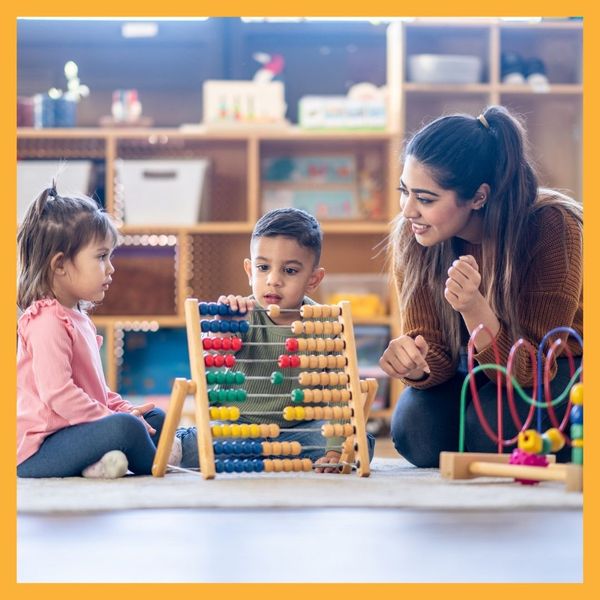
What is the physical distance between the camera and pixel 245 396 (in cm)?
202

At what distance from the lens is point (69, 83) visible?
4859 mm

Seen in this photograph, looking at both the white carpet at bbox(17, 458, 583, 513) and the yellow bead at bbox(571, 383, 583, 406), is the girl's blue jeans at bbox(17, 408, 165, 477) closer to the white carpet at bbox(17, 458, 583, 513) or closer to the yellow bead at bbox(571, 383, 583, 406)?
the white carpet at bbox(17, 458, 583, 513)

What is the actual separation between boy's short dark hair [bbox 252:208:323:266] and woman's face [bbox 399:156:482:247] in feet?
0.83

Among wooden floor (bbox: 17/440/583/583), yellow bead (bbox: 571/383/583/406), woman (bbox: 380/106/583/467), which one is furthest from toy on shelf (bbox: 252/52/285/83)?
wooden floor (bbox: 17/440/583/583)

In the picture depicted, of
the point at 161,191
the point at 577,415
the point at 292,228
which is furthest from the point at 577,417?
the point at 161,191

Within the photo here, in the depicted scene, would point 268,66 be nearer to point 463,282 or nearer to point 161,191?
point 161,191

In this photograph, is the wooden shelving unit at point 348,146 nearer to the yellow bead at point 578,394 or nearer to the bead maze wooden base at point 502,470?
the bead maze wooden base at point 502,470

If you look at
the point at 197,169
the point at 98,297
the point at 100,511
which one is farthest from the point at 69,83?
the point at 100,511

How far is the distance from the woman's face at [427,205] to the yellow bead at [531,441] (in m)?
0.56

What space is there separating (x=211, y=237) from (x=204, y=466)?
278cm

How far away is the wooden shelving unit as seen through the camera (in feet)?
14.5

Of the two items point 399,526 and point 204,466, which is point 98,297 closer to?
point 204,466

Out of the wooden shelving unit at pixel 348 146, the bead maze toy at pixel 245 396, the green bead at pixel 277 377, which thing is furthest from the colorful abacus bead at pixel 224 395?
the wooden shelving unit at pixel 348 146

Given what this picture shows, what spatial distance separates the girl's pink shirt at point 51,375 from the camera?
6.39 feet
